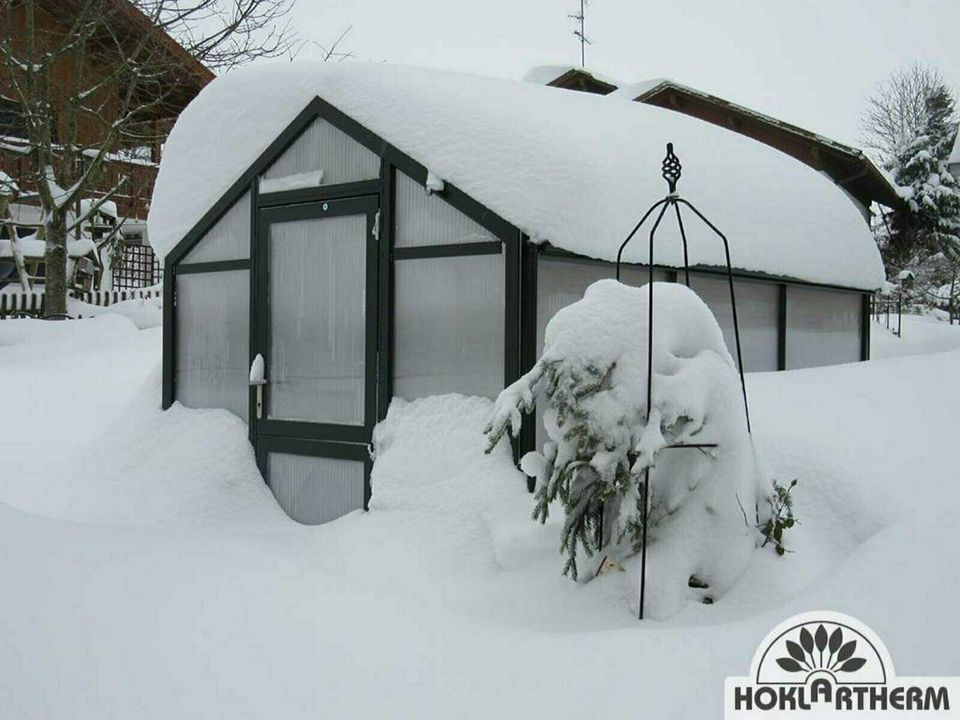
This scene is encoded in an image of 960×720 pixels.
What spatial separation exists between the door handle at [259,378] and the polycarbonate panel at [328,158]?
141 cm

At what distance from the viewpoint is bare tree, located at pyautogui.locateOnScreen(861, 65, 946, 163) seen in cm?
2925

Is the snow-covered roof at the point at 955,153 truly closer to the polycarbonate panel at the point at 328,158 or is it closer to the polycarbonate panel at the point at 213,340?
the polycarbonate panel at the point at 328,158

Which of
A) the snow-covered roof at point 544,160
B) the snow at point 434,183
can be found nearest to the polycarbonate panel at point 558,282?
the snow-covered roof at point 544,160

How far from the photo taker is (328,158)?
21.2 ft

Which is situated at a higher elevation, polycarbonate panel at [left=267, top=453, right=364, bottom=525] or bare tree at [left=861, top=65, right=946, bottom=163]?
bare tree at [left=861, top=65, right=946, bottom=163]

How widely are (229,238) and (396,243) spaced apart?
1.93 metres

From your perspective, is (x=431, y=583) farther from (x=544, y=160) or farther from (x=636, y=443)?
(x=544, y=160)

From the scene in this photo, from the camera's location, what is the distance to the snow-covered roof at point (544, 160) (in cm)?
548

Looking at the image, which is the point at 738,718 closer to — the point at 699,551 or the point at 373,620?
the point at 699,551

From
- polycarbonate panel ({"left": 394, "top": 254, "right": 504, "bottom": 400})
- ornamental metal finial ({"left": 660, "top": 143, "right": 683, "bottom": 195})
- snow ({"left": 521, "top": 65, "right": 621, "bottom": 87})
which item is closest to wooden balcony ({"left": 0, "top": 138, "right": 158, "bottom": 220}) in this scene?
snow ({"left": 521, "top": 65, "right": 621, "bottom": 87})

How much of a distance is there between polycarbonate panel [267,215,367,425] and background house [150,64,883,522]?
0.6 inches

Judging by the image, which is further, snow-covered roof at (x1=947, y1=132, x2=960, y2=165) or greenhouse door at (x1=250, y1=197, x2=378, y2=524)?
snow-covered roof at (x1=947, y1=132, x2=960, y2=165)

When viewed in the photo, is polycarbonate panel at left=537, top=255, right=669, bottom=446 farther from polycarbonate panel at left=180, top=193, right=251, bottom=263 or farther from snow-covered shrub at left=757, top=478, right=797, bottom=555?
polycarbonate panel at left=180, top=193, right=251, bottom=263

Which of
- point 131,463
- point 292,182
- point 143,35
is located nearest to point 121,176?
point 143,35
